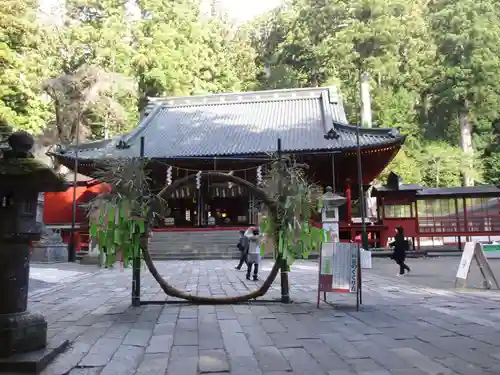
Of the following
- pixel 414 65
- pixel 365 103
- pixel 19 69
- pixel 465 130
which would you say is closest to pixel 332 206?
pixel 19 69

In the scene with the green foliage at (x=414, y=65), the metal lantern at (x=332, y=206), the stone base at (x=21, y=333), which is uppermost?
the green foliage at (x=414, y=65)

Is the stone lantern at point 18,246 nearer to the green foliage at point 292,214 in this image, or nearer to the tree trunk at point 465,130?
the green foliage at point 292,214

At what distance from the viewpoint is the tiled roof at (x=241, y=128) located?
20.4m

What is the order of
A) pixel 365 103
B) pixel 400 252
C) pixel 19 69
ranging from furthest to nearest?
pixel 365 103, pixel 19 69, pixel 400 252

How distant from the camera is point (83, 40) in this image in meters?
28.0

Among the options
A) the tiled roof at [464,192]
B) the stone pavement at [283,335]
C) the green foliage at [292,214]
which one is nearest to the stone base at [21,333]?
the stone pavement at [283,335]

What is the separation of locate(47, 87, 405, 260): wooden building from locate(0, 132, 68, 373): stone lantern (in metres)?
13.4

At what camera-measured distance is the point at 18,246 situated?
3.80m

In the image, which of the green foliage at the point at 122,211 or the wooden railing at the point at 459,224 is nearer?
the green foliage at the point at 122,211

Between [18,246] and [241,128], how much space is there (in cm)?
2058

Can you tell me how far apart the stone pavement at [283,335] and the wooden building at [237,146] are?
1131 cm

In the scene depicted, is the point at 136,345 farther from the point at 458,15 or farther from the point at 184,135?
the point at 458,15

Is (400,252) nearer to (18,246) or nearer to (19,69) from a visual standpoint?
(18,246)

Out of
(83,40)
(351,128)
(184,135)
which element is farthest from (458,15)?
(83,40)
